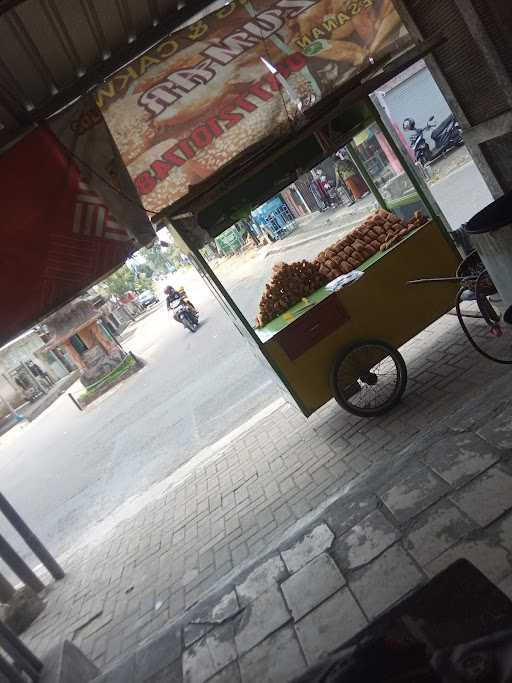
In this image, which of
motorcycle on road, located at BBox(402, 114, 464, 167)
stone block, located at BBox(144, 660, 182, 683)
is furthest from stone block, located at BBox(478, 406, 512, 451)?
motorcycle on road, located at BBox(402, 114, 464, 167)

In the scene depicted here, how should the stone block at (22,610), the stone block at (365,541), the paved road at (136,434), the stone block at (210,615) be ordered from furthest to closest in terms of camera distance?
the paved road at (136,434), the stone block at (22,610), the stone block at (210,615), the stone block at (365,541)

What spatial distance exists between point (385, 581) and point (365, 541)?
0.37 meters

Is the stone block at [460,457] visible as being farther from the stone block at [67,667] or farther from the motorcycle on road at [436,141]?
the motorcycle on road at [436,141]

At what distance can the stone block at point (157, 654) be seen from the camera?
3289 millimetres

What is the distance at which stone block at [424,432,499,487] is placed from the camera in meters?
3.18

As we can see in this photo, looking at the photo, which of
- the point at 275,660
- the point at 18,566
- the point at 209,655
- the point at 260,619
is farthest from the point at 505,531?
the point at 18,566

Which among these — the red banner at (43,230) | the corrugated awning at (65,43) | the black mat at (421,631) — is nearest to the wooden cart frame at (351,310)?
the red banner at (43,230)

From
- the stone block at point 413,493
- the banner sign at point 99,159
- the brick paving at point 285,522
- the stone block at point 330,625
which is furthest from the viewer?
the banner sign at point 99,159

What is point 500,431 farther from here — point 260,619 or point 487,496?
point 260,619

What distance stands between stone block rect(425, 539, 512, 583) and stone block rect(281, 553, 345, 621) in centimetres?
64

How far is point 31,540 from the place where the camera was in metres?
6.39

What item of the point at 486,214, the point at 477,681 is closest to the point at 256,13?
the point at 486,214

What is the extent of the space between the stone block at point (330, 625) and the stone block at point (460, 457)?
1044mm

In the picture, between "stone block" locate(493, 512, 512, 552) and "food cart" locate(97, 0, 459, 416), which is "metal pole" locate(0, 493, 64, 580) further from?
"stone block" locate(493, 512, 512, 552)
